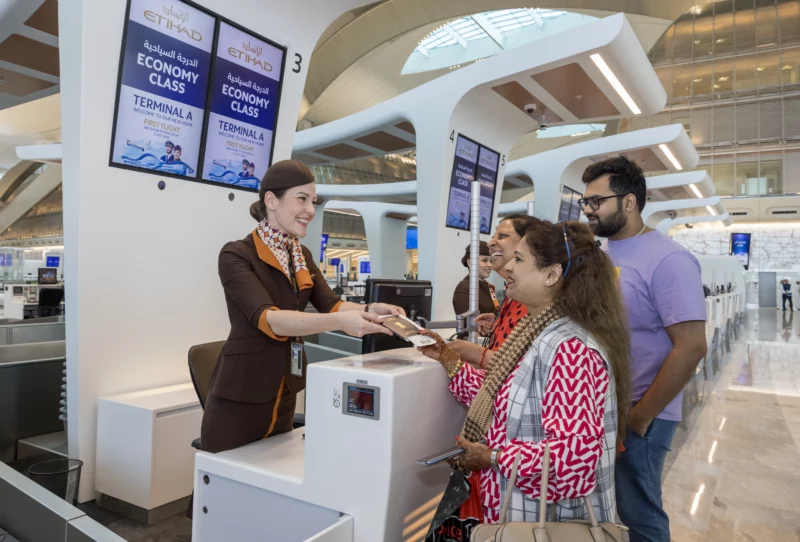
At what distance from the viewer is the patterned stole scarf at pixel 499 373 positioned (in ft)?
5.24

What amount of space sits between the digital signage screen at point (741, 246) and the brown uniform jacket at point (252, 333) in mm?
30848

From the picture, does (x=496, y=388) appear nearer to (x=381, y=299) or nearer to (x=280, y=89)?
(x=381, y=299)

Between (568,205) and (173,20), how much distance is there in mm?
9757

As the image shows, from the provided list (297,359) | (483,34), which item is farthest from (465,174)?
(483,34)

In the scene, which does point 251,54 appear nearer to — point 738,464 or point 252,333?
point 252,333

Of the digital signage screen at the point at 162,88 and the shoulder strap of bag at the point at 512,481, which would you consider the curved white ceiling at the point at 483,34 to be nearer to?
the digital signage screen at the point at 162,88

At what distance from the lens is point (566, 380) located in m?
1.41

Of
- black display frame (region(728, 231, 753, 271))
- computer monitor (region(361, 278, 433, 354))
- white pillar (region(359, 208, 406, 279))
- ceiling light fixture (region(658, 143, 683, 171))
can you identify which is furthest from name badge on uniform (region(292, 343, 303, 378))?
black display frame (region(728, 231, 753, 271))

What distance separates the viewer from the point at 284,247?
7.27 ft

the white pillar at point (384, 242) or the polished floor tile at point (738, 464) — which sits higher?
the white pillar at point (384, 242)

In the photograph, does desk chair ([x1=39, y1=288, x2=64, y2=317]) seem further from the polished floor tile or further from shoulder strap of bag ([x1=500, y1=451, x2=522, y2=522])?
shoulder strap of bag ([x1=500, y1=451, x2=522, y2=522])

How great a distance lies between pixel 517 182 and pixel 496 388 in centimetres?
1207

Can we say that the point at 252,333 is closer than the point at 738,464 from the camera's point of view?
Yes

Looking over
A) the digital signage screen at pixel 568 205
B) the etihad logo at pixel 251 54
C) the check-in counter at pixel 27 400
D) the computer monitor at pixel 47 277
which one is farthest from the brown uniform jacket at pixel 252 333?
the computer monitor at pixel 47 277
